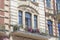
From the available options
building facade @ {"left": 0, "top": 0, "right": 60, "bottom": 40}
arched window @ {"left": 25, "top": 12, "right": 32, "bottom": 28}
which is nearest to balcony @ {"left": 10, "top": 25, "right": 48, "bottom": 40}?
building facade @ {"left": 0, "top": 0, "right": 60, "bottom": 40}

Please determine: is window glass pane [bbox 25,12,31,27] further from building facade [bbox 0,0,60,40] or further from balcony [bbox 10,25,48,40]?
balcony [bbox 10,25,48,40]

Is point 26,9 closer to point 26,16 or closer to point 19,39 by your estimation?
point 26,16

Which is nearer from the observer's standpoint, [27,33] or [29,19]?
[27,33]

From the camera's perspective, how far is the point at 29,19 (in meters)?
24.8

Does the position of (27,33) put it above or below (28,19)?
below

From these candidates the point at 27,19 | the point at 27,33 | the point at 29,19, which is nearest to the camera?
the point at 27,33

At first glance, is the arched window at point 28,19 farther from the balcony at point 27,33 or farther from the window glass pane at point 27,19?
the balcony at point 27,33

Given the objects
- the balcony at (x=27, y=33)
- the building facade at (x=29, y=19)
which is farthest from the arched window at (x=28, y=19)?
the balcony at (x=27, y=33)

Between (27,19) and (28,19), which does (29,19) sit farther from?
(27,19)

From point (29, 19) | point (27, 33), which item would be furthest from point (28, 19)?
point (27, 33)

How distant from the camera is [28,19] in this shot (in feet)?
81.3

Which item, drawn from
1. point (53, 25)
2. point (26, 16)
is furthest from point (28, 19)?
point (53, 25)

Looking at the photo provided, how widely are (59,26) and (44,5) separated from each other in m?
3.71

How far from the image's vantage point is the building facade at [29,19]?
22.7 meters
